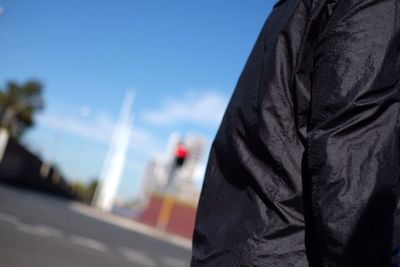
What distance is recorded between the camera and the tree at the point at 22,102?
5519 cm

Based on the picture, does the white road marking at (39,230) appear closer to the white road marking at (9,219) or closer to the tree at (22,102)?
the white road marking at (9,219)

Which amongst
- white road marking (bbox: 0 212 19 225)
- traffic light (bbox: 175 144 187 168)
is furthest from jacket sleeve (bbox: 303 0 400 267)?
traffic light (bbox: 175 144 187 168)

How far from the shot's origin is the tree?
2173 inches

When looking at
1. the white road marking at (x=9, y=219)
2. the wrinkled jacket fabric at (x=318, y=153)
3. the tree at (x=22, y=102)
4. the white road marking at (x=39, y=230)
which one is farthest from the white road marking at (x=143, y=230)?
the tree at (x=22, y=102)

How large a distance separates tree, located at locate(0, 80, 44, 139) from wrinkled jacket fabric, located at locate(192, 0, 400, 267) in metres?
56.3

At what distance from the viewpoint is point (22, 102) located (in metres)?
56.2

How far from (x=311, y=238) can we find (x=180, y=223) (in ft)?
102

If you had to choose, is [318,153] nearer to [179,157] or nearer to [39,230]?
[39,230]

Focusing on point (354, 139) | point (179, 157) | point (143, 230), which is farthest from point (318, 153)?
point (143, 230)

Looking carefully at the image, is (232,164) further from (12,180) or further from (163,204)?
(163,204)

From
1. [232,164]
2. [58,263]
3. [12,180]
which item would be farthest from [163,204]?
[232,164]

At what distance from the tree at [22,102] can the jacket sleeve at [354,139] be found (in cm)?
5651

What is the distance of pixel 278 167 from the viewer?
52.9 inches

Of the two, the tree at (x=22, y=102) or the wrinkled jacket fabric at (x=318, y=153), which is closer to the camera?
the wrinkled jacket fabric at (x=318, y=153)
